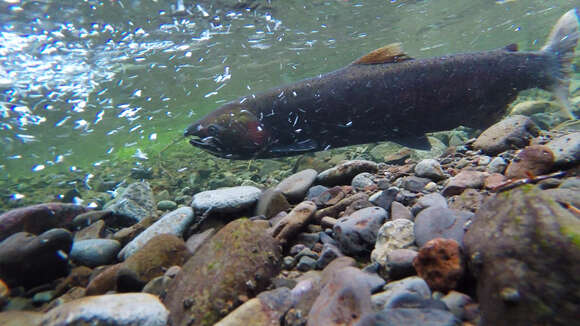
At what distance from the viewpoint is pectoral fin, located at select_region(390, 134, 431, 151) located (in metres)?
4.77

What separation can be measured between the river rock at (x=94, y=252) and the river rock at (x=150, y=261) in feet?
2.60

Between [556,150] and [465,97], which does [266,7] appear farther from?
[556,150]

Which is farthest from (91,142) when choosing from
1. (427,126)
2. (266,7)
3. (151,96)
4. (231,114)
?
(427,126)

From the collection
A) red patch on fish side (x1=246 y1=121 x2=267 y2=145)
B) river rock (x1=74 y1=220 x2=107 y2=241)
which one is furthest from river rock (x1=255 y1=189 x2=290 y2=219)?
red patch on fish side (x1=246 y1=121 x2=267 y2=145)

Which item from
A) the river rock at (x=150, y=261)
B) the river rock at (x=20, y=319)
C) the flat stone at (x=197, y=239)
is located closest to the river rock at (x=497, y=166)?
the flat stone at (x=197, y=239)

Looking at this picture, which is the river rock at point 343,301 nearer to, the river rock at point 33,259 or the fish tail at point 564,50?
the river rock at point 33,259

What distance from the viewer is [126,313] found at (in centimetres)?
170

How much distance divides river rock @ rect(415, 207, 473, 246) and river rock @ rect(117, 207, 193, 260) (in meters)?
2.28

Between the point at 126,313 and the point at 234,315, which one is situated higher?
the point at 126,313

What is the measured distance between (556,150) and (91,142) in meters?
36.9

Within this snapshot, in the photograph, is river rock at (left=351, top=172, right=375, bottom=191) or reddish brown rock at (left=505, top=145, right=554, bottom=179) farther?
river rock at (left=351, top=172, right=375, bottom=191)

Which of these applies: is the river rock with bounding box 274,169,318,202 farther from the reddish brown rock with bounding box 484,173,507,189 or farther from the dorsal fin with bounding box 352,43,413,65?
the dorsal fin with bounding box 352,43,413,65

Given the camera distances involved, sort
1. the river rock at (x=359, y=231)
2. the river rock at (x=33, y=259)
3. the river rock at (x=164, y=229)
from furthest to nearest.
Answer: the river rock at (x=164, y=229), the river rock at (x=33, y=259), the river rock at (x=359, y=231)

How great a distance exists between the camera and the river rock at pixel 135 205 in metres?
4.02
